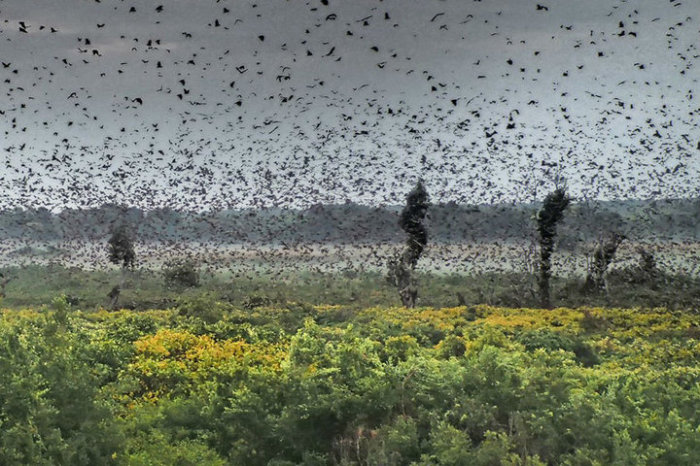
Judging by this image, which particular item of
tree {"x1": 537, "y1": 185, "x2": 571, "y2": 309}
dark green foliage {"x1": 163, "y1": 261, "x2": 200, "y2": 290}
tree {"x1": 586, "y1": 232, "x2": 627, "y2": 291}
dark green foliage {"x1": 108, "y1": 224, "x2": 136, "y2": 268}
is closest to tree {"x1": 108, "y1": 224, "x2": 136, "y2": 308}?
dark green foliage {"x1": 108, "y1": 224, "x2": 136, "y2": 268}

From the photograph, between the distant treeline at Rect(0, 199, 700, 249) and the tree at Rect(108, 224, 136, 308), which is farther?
the distant treeline at Rect(0, 199, 700, 249)

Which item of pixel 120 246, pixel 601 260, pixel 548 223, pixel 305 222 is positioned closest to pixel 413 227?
pixel 548 223

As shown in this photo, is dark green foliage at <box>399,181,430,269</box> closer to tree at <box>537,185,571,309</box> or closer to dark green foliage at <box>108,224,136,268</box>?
tree at <box>537,185,571,309</box>

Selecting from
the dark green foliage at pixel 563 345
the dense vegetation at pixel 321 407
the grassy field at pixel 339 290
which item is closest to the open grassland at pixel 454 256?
the grassy field at pixel 339 290

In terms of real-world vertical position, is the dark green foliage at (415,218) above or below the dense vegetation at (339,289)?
above

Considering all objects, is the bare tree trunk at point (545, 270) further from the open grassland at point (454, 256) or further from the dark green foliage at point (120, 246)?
the dark green foliage at point (120, 246)

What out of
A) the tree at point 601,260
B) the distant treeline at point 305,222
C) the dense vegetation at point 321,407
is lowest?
the dense vegetation at point 321,407

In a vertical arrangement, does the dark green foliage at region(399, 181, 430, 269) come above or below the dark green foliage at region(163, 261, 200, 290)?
above
